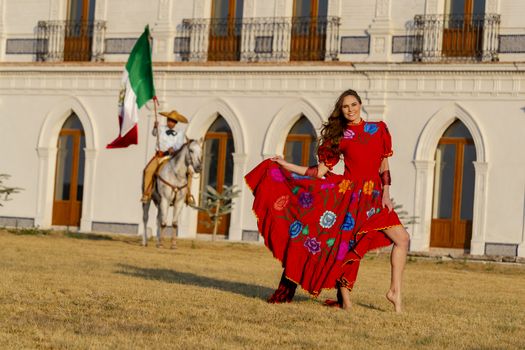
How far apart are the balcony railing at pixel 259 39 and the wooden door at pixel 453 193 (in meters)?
3.42

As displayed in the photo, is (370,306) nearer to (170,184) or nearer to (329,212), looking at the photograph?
(329,212)

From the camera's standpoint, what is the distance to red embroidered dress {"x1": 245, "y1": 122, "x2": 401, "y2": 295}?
1195 centimetres

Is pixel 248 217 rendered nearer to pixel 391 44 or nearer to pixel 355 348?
pixel 391 44

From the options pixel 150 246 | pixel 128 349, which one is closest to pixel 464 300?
pixel 128 349

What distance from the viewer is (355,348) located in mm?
9336

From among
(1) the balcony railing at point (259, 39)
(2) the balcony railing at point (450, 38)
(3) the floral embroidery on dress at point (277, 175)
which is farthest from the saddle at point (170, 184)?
(3) the floral embroidery on dress at point (277, 175)

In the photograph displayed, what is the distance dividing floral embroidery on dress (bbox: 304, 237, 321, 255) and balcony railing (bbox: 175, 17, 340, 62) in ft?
61.4

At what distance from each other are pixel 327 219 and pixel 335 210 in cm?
12

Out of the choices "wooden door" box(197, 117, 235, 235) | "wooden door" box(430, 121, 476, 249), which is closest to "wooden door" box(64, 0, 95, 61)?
"wooden door" box(197, 117, 235, 235)

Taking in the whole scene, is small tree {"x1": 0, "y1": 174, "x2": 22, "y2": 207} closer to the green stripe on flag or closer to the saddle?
the green stripe on flag

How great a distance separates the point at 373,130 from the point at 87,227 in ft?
70.6

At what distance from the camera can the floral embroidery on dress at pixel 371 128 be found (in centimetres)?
1203

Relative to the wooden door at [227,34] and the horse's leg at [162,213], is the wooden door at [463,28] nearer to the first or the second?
the wooden door at [227,34]

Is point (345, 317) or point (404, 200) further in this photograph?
point (404, 200)
